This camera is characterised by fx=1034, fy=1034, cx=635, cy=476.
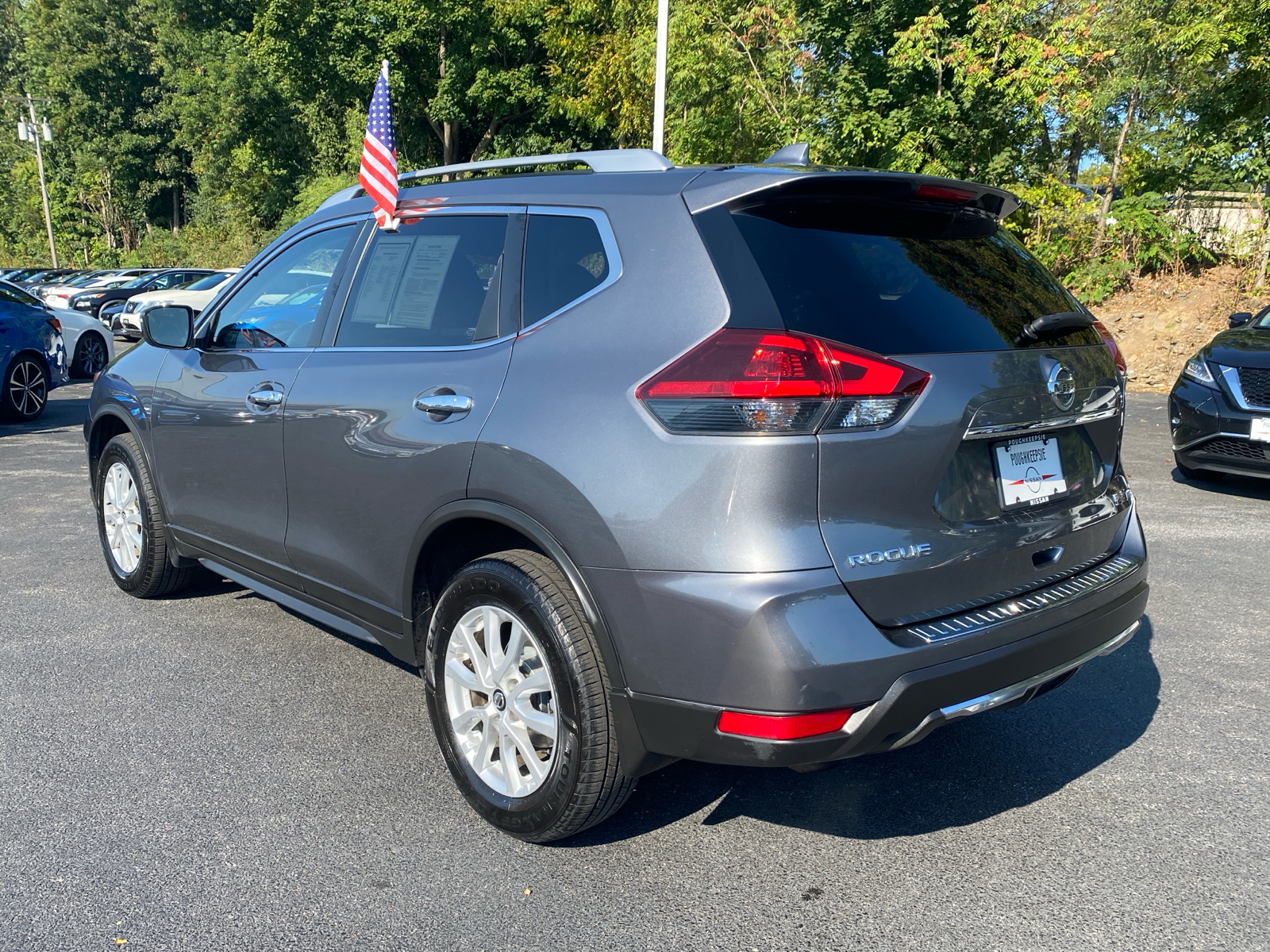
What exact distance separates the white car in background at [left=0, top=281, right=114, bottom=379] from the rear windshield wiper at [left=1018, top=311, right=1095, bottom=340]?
1482cm

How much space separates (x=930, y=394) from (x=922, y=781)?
4.75 ft

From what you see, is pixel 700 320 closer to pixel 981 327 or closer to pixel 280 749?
pixel 981 327

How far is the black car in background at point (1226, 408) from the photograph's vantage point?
7.40 m

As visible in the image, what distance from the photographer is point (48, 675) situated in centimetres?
415

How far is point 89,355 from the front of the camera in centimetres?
1528

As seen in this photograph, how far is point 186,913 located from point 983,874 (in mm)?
2074

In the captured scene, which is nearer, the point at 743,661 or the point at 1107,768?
the point at 743,661

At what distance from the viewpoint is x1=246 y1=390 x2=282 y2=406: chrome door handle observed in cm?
377

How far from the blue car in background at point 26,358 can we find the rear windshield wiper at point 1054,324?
1134 cm

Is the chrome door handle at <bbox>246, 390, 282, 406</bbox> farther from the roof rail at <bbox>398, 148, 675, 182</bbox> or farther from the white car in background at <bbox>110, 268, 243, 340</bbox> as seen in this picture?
the white car in background at <bbox>110, 268, 243, 340</bbox>

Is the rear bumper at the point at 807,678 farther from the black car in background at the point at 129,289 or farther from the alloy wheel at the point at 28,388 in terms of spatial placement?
the black car in background at the point at 129,289

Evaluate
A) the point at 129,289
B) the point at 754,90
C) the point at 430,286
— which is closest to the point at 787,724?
the point at 430,286

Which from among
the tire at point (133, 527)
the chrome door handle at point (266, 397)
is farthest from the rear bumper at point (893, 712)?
the tire at point (133, 527)

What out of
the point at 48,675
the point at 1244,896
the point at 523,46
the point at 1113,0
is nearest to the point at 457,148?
the point at 523,46
